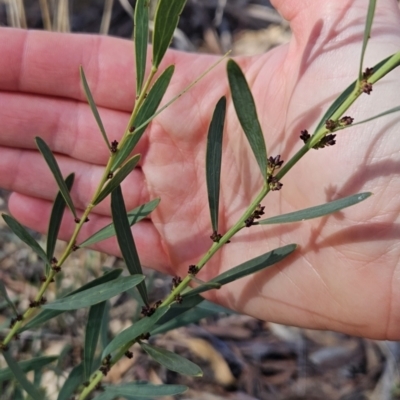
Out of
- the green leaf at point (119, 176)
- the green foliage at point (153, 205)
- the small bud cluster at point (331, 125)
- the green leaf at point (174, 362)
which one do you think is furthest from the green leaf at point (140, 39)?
the green leaf at point (174, 362)

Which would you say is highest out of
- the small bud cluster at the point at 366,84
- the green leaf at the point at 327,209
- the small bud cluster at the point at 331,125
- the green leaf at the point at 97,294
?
the small bud cluster at the point at 366,84

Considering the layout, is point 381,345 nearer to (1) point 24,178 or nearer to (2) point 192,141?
(2) point 192,141

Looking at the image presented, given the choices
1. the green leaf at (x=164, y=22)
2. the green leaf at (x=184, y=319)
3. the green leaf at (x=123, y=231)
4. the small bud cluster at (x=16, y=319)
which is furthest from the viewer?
the green leaf at (x=184, y=319)

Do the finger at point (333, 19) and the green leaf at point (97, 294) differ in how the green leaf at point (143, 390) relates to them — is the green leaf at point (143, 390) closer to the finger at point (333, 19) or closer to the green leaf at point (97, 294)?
the green leaf at point (97, 294)

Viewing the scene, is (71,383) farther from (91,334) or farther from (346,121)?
(346,121)

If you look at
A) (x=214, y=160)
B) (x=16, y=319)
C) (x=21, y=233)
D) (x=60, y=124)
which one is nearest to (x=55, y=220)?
(x=21, y=233)

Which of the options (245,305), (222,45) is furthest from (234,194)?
(222,45)
